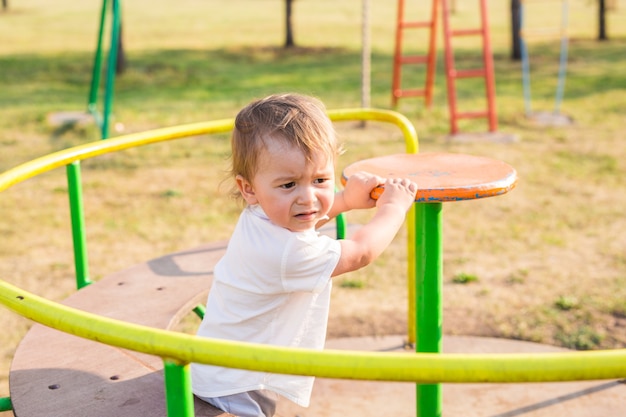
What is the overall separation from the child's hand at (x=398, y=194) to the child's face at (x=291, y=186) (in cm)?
24

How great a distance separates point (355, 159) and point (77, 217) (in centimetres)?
494

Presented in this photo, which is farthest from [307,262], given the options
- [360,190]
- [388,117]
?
[388,117]

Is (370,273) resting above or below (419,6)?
below

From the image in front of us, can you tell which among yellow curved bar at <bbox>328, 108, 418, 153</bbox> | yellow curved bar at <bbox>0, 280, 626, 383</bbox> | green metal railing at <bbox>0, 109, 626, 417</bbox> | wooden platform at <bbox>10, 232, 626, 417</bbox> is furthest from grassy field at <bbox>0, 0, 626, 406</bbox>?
yellow curved bar at <bbox>328, 108, 418, 153</bbox>

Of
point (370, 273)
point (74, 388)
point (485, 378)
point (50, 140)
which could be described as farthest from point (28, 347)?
point (50, 140)

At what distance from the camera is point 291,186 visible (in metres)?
2.05

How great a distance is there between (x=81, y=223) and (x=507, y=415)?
1770mm

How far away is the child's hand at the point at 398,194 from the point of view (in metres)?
2.29

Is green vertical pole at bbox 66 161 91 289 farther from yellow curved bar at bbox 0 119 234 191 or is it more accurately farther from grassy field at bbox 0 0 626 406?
grassy field at bbox 0 0 626 406

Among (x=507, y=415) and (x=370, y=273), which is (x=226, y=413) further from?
(x=370, y=273)

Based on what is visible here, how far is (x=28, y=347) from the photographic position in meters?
2.57

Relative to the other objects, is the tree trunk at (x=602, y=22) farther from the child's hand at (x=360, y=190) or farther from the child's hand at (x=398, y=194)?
the child's hand at (x=398, y=194)

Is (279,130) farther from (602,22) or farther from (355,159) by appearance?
(602,22)

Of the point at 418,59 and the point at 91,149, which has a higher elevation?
the point at 91,149
